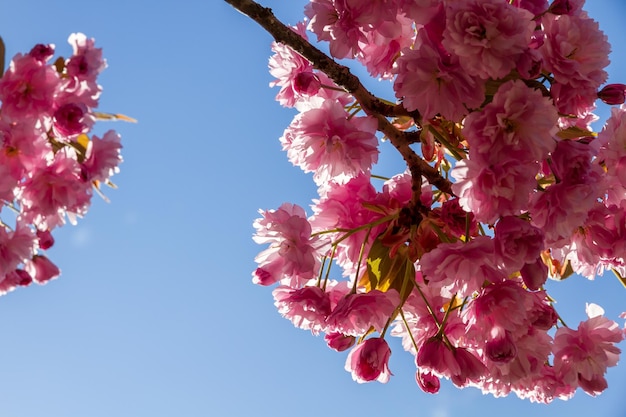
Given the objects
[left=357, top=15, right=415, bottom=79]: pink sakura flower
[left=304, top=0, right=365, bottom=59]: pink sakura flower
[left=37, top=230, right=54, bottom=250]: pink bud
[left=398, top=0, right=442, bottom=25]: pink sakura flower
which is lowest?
[left=37, top=230, right=54, bottom=250]: pink bud

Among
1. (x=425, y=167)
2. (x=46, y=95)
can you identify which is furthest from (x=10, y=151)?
(x=425, y=167)

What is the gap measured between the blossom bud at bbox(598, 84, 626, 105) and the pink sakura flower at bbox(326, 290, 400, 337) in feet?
1.69

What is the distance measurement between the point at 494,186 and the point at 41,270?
3.23 ft

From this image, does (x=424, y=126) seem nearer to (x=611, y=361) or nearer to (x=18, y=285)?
(x=611, y=361)

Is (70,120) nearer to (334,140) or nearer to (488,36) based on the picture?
(334,140)

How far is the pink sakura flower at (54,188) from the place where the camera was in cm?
108

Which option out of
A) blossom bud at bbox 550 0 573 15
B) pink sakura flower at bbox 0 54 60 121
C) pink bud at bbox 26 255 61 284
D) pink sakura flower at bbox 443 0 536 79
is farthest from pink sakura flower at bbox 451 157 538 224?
pink bud at bbox 26 255 61 284

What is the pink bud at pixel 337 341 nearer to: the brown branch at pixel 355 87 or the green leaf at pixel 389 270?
the green leaf at pixel 389 270

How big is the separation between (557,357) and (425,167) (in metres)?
0.48

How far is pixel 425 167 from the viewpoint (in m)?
1.28

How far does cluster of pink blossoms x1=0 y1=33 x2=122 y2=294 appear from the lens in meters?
1.04

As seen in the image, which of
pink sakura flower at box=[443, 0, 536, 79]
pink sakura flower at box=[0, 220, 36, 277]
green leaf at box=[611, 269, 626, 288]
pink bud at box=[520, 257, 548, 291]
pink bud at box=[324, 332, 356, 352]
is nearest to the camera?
pink sakura flower at box=[443, 0, 536, 79]

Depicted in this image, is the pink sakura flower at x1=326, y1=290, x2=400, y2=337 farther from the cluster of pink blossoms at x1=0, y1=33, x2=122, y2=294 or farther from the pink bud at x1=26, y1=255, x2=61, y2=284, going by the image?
the pink bud at x1=26, y1=255, x2=61, y2=284

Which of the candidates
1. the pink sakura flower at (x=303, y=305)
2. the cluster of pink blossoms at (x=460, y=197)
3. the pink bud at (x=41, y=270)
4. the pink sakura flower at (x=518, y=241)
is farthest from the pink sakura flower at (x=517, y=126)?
the pink bud at (x=41, y=270)
